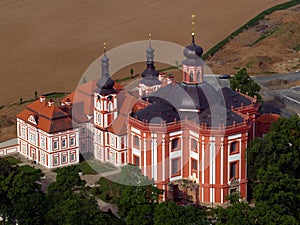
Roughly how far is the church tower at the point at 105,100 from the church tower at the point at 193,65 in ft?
35.1

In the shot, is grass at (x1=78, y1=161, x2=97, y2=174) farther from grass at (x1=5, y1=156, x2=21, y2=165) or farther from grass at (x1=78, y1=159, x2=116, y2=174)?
grass at (x1=5, y1=156, x2=21, y2=165)

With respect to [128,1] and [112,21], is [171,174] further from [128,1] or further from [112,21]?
[128,1]

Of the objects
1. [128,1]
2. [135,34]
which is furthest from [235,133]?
A: [128,1]

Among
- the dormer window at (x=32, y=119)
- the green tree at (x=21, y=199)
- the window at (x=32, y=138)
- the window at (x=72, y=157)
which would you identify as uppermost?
the dormer window at (x=32, y=119)

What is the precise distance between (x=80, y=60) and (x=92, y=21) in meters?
22.0

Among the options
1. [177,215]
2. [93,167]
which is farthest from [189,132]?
[93,167]

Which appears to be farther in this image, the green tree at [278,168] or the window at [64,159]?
the window at [64,159]

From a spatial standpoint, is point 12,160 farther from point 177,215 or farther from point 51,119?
point 177,215

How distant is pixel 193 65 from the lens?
274 feet

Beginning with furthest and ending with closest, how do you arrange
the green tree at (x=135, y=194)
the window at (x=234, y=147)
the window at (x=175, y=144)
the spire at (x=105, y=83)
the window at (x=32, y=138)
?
the window at (x=32, y=138) < the spire at (x=105, y=83) < the window at (x=175, y=144) < the window at (x=234, y=147) < the green tree at (x=135, y=194)

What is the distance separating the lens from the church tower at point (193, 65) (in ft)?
274

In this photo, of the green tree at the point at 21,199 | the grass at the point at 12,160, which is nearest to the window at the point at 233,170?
the green tree at the point at 21,199

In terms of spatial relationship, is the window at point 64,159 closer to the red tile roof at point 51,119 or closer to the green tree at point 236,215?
the red tile roof at point 51,119

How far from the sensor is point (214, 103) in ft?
273
